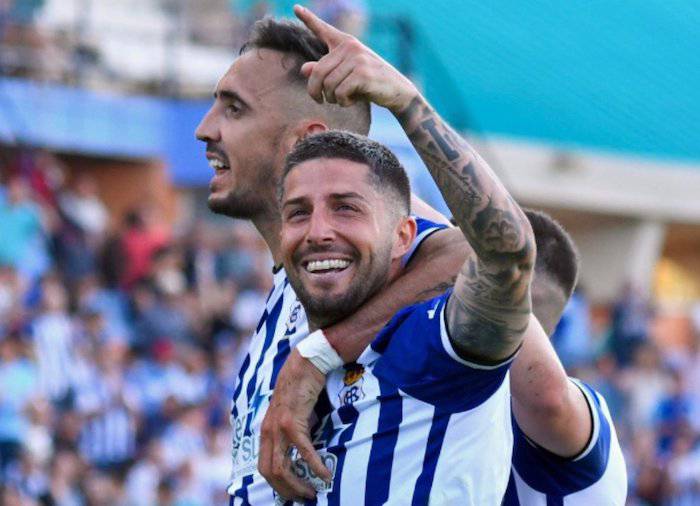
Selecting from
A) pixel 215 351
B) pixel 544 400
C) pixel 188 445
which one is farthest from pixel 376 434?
pixel 215 351

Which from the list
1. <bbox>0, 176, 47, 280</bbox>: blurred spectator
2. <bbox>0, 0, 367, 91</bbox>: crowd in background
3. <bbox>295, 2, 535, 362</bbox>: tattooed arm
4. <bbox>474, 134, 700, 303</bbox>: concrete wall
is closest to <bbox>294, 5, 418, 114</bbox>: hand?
<bbox>295, 2, 535, 362</bbox>: tattooed arm

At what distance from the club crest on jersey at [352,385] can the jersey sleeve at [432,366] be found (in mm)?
62

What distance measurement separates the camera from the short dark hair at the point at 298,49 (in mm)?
4426

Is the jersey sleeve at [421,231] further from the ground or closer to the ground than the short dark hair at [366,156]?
closer to the ground

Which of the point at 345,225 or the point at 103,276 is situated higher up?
the point at 103,276

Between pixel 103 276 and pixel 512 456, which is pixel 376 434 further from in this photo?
pixel 103 276

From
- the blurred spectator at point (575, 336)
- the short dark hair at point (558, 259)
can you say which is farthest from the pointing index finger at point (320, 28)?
the blurred spectator at point (575, 336)

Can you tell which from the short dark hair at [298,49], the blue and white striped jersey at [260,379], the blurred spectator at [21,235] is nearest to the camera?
the blue and white striped jersey at [260,379]

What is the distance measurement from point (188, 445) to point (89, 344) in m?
1.00

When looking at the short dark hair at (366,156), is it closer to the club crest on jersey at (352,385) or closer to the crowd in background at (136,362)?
the club crest on jersey at (352,385)

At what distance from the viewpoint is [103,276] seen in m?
12.8

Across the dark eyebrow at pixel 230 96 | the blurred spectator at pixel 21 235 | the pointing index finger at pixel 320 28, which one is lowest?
the pointing index finger at pixel 320 28

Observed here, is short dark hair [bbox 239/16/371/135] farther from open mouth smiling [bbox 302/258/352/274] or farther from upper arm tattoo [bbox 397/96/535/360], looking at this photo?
upper arm tattoo [bbox 397/96/535/360]

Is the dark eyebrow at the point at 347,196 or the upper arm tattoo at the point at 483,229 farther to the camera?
the dark eyebrow at the point at 347,196
